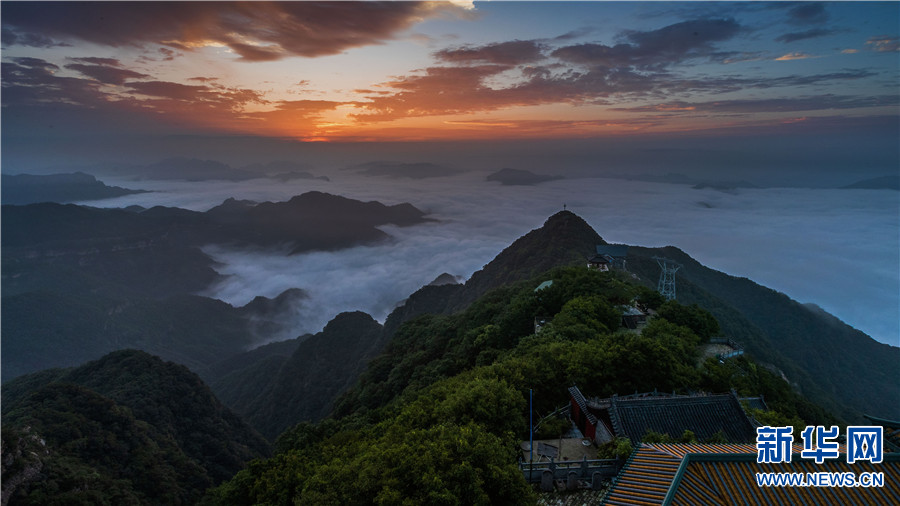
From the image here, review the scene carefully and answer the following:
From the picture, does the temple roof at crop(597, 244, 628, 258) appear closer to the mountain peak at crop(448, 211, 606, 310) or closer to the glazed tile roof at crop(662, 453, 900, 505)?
the mountain peak at crop(448, 211, 606, 310)

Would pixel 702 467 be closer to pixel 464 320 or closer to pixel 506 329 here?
pixel 506 329

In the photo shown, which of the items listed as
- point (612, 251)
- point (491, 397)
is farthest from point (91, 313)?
point (491, 397)

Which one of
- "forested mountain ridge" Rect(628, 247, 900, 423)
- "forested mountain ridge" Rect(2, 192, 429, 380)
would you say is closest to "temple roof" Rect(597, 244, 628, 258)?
"forested mountain ridge" Rect(628, 247, 900, 423)

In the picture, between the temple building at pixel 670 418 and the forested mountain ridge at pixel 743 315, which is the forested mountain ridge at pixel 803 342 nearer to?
the forested mountain ridge at pixel 743 315

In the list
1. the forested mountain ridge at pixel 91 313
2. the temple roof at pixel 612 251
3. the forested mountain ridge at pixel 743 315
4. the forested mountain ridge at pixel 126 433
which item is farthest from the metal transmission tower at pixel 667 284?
the forested mountain ridge at pixel 91 313

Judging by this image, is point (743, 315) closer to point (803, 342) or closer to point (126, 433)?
point (803, 342)

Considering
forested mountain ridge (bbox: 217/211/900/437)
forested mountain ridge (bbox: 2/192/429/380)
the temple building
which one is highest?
the temple building

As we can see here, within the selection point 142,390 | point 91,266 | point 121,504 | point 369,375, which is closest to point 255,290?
point 91,266

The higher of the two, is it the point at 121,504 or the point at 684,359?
the point at 684,359
